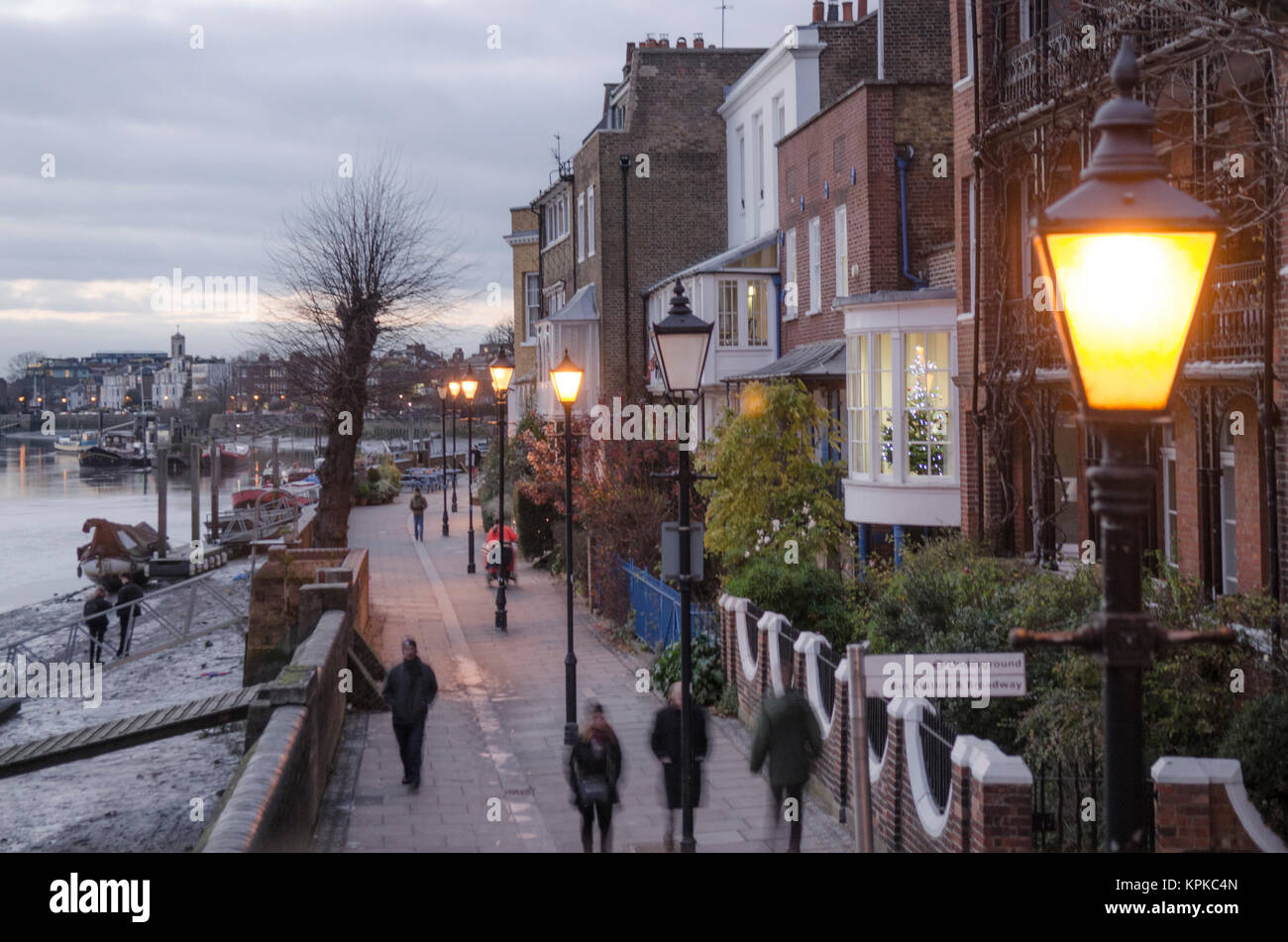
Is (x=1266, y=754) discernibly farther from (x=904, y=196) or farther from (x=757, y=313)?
(x=757, y=313)

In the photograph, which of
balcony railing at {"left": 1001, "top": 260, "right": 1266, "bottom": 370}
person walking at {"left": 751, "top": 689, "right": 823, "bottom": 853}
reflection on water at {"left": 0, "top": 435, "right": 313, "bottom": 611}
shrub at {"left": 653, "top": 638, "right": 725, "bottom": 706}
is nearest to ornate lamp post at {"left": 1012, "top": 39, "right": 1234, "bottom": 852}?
person walking at {"left": 751, "top": 689, "right": 823, "bottom": 853}

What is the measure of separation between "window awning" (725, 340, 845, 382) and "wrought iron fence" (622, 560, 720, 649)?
4482 mm

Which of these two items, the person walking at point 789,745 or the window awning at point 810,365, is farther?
the window awning at point 810,365

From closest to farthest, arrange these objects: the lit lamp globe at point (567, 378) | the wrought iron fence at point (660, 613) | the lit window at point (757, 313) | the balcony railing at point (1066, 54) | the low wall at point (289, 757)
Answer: the low wall at point (289, 757) < the balcony railing at point (1066, 54) < the lit lamp globe at point (567, 378) < the wrought iron fence at point (660, 613) < the lit window at point (757, 313)

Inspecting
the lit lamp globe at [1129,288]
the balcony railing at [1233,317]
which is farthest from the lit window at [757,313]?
the lit lamp globe at [1129,288]

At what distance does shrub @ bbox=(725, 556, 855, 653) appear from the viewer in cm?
1822

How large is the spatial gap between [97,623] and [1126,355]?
28.9m

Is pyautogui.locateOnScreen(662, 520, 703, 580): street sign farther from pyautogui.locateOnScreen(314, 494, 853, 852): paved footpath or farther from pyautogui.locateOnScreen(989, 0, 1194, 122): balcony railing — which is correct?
pyautogui.locateOnScreen(989, 0, 1194, 122): balcony railing

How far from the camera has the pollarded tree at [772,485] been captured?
21.3 m

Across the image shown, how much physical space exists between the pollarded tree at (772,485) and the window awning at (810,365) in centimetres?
151

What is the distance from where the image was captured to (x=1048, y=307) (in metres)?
17.2

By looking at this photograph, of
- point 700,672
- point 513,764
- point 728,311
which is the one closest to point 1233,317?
point 700,672

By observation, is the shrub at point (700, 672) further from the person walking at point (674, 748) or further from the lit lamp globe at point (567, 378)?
the person walking at point (674, 748)

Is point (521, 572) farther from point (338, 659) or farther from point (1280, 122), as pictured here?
point (1280, 122)
